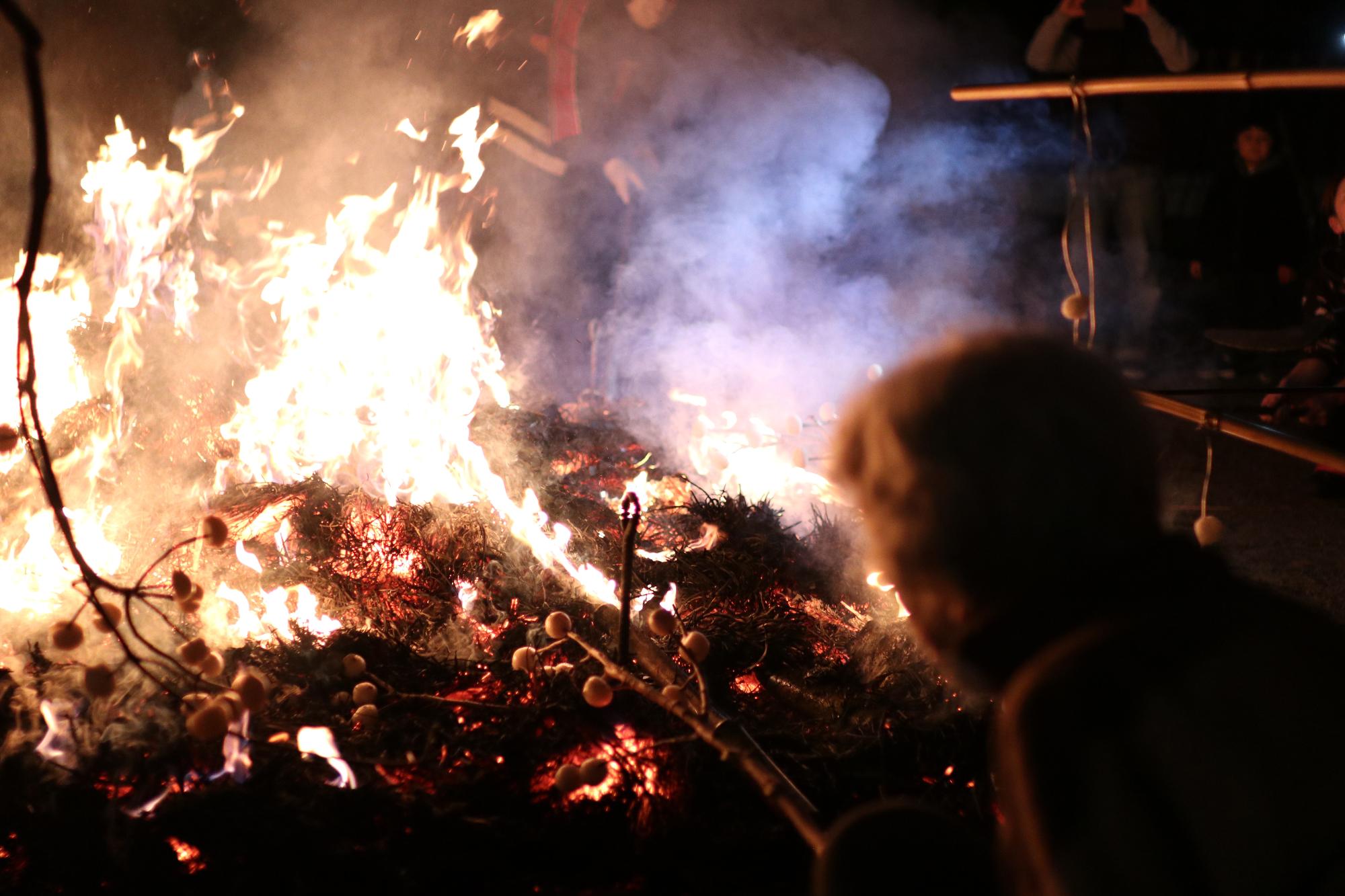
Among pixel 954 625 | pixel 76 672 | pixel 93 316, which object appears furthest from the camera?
pixel 93 316

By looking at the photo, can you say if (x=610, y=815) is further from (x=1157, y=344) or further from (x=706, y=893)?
(x=1157, y=344)

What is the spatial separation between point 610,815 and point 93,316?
4344mm

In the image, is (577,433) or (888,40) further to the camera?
(888,40)

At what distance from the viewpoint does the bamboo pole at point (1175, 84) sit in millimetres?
2343

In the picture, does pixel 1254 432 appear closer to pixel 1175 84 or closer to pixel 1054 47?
pixel 1175 84

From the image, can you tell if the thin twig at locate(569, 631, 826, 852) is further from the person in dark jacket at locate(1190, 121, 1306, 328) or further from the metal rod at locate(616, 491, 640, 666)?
the person in dark jacket at locate(1190, 121, 1306, 328)

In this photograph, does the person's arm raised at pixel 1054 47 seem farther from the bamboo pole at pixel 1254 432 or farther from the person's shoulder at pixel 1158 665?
the person's shoulder at pixel 1158 665

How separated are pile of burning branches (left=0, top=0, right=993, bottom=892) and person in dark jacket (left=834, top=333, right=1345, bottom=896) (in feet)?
2.96

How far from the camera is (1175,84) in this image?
2652 mm

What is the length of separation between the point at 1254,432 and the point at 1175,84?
1.05m

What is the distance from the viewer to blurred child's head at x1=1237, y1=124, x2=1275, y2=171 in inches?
330

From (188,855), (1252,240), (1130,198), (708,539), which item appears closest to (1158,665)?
(188,855)

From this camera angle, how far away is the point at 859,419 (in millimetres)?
1414

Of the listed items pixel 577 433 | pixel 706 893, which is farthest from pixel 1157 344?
pixel 706 893
